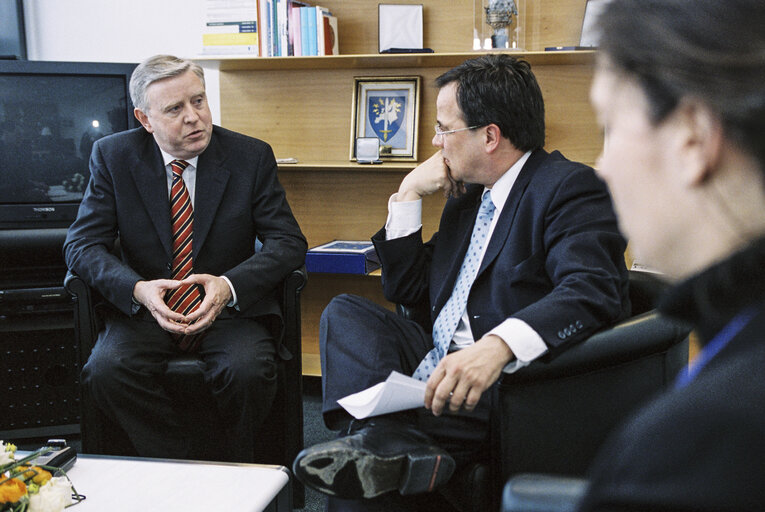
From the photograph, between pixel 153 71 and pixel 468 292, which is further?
pixel 153 71

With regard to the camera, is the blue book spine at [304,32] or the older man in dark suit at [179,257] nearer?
the older man in dark suit at [179,257]

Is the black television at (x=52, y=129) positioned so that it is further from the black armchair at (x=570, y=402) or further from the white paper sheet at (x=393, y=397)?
the black armchair at (x=570, y=402)

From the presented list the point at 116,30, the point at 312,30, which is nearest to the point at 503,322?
the point at 312,30

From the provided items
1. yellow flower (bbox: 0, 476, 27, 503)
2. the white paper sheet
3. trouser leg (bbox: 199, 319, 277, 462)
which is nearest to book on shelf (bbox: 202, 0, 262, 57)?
trouser leg (bbox: 199, 319, 277, 462)

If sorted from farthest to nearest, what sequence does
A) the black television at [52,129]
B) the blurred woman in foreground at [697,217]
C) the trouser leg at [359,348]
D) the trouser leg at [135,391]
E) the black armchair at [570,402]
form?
the black television at [52,129]
the trouser leg at [135,391]
the trouser leg at [359,348]
the black armchair at [570,402]
the blurred woman in foreground at [697,217]

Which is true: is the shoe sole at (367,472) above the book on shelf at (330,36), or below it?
below

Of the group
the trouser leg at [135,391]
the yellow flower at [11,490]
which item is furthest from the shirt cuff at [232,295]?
the yellow flower at [11,490]

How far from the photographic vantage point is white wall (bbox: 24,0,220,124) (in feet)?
11.7

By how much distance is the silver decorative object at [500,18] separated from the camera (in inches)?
112

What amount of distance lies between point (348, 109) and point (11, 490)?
7.92 feet

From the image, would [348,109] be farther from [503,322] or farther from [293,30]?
[503,322]

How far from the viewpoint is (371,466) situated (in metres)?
1.32

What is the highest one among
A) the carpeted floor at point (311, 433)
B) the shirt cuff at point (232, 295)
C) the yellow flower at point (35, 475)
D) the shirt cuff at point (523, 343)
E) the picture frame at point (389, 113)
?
the picture frame at point (389, 113)

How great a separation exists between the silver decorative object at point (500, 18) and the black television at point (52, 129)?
1.39 meters
